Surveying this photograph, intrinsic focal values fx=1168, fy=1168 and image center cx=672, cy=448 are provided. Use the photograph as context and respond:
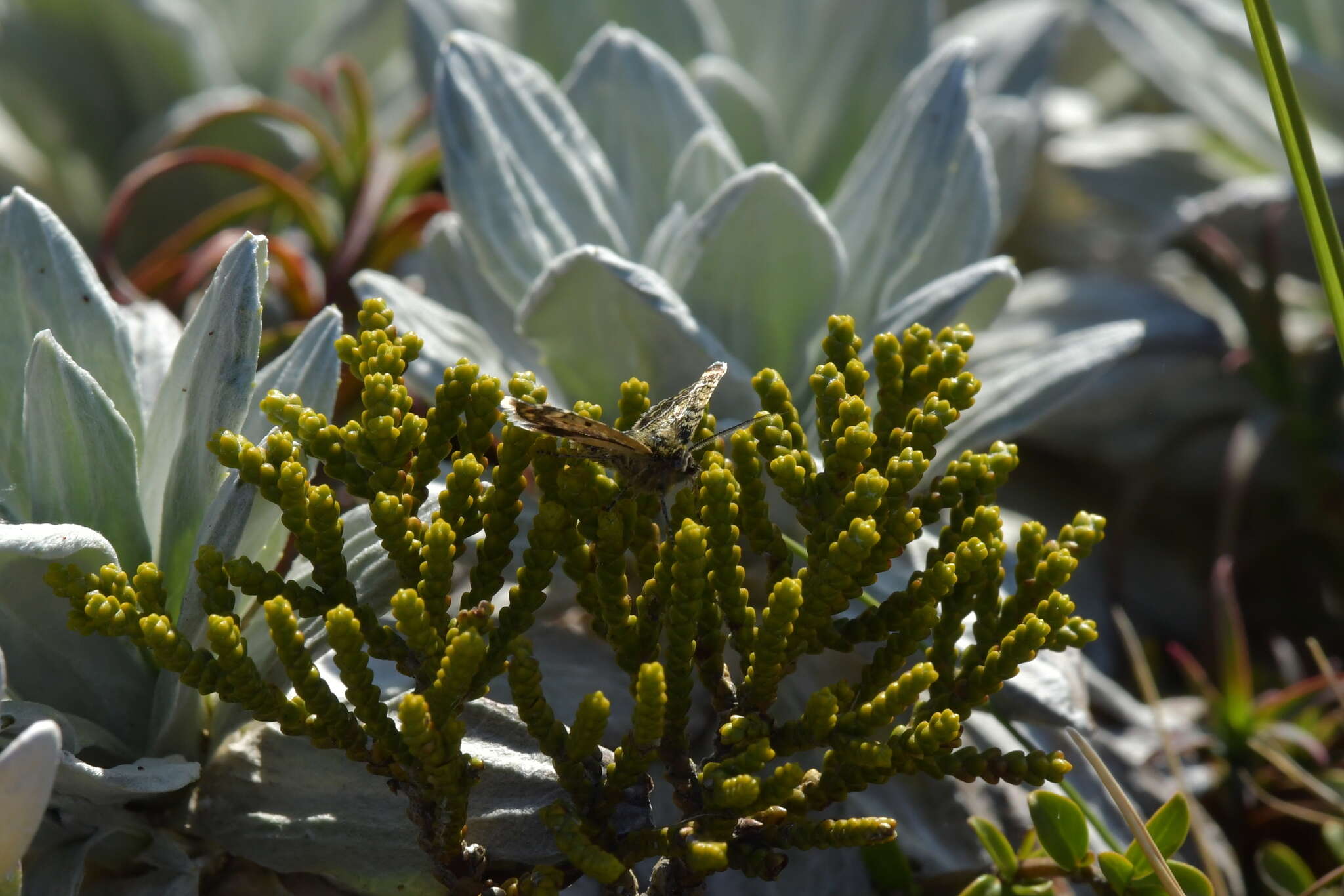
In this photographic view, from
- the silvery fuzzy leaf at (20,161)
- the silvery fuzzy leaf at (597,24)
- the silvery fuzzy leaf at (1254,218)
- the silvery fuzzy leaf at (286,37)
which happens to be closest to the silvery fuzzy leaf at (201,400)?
the silvery fuzzy leaf at (597,24)

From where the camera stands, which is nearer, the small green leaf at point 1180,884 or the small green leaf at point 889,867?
the small green leaf at point 1180,884

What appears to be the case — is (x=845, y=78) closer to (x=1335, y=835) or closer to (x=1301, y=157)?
(x=1301, y=157)

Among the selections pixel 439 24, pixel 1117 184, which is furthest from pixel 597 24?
pixel 1117 184

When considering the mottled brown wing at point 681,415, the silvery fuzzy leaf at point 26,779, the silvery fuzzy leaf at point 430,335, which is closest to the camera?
the silvery fuzzy leaf at point 26,779

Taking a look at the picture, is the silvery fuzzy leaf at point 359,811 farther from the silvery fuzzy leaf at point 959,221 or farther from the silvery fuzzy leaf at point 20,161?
the silvery fuzzy leaf at point 20,161

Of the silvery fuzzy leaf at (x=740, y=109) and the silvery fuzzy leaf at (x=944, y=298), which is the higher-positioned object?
the silvery fuzzy leaf at (x=740, y=109)

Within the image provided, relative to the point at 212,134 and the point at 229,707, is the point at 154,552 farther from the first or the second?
the point at 212,134

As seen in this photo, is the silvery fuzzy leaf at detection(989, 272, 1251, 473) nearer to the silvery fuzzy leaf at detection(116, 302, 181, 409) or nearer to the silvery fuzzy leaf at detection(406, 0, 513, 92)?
the silvery fuzzy leaf at detection(406, 0, 513, 92)
